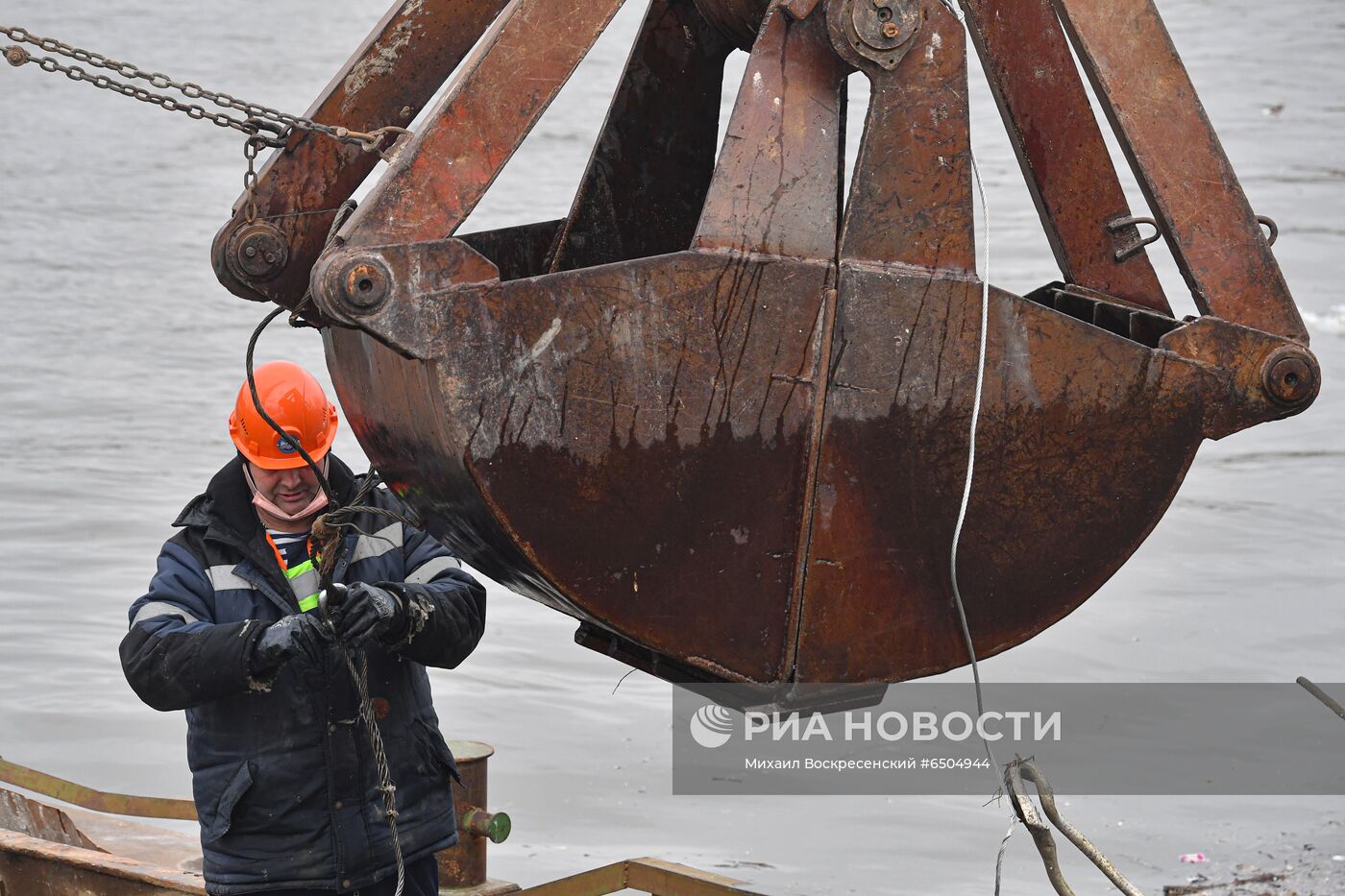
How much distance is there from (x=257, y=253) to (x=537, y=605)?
5.62 metres

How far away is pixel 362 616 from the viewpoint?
329cm

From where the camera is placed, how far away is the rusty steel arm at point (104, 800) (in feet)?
17.3

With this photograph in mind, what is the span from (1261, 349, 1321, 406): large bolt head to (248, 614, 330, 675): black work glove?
1.71m

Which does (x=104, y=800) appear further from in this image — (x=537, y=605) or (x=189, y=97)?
(x=537, y=605)

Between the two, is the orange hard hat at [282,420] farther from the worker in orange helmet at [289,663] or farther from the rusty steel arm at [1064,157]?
the rusty steel arm at [1064,157]

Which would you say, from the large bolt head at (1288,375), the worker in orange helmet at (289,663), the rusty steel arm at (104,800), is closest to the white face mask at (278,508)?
the worker in orange helmet at (289,663)

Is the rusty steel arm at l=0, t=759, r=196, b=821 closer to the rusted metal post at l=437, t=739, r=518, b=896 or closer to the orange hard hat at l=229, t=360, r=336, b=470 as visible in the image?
the rusted metal post at l=437, t=739, r=518, b=896

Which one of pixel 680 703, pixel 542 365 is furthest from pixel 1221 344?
pixel 680 703

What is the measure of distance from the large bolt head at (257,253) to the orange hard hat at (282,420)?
0.18m

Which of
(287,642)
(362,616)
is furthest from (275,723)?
(362,616)

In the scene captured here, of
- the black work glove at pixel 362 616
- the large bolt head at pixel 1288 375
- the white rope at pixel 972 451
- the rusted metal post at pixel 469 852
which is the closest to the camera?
the white rope at pixel 972 451

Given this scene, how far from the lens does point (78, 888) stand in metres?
4.34

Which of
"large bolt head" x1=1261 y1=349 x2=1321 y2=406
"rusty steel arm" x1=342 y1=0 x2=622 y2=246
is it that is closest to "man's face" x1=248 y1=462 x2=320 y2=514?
"rusty steel arm" x1=342 y1=0 x2=622 y2=246

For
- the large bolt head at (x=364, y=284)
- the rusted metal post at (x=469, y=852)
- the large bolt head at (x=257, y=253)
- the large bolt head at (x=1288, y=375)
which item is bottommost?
the rusted metal post at (x=469, y=852)
